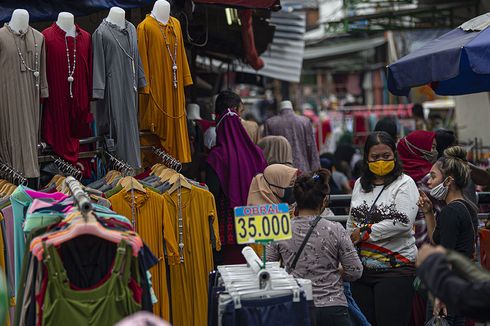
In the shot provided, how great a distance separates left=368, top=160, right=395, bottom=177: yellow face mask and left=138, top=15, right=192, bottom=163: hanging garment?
172 centimetres

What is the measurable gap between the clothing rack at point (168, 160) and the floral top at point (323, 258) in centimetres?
189

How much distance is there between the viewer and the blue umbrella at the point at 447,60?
688cm

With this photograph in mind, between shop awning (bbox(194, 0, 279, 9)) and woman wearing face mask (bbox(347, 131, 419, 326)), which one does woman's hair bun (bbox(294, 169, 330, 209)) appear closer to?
woman wearing face mask (bbox(347, 131, 419, 326))

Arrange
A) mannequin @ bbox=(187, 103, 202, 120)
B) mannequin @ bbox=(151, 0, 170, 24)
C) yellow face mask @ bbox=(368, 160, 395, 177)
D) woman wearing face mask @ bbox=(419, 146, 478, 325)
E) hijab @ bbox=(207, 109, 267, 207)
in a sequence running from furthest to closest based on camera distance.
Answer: mannequin @ bbox=(187, 103, 202, 120) < hijab @ bbox=(207, 109, 267, 207) < mannequin @ bbox=(151, 0, 170, 24) < yellow face mask @ bbox=(368, 160, 395, 177) < woman wearing face mask @ bbox=(419, 146, 478, 325)

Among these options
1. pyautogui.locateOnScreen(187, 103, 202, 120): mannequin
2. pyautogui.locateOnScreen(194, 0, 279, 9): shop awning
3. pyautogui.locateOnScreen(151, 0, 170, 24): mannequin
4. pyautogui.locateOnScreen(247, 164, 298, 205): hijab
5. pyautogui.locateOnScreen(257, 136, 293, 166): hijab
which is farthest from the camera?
pyautogui.locateOnScreen(187, 103, 202, 120): mannequin

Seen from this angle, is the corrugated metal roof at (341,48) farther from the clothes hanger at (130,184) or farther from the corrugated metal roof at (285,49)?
the clothes hanger at (130,184)

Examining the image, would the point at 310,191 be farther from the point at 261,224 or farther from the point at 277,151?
the point at 277,151

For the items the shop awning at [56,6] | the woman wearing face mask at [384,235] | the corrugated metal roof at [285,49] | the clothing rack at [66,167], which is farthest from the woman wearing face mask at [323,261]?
the corrugated metal roof at [285,49]

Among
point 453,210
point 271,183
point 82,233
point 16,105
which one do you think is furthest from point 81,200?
point 271,183

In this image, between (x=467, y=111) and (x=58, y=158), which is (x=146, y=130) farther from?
(x=467, y=111)

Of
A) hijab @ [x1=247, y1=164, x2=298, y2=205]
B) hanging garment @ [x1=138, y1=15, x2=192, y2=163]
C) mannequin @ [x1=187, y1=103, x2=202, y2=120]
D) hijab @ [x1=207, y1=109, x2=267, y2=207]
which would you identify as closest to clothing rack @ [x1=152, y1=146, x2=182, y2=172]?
hanging garment @ [x1=138, y1=15, x2=192, y2=163]

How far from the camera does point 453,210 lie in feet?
21.6

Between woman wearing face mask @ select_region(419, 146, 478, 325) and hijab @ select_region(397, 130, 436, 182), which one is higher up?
hijab @ select_region(397, 130, 436, 182)

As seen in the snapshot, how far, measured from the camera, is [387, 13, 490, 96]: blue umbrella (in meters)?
6.88
